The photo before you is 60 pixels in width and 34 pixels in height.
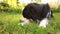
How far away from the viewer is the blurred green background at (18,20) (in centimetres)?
145

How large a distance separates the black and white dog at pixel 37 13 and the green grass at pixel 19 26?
42 mm

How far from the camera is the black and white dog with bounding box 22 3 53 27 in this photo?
4.98ft

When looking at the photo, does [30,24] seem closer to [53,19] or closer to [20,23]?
[20,23]

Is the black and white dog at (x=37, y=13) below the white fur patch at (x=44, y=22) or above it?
above

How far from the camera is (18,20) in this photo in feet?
5.00

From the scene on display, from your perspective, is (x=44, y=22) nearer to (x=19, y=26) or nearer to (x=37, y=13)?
(x=37, y=13)

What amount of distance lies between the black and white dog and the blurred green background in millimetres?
38

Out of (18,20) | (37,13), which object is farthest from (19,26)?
(37,13)

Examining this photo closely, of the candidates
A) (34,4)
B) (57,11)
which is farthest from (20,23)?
(57,11)

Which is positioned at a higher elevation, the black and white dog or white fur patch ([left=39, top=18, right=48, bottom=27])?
the black and white dog

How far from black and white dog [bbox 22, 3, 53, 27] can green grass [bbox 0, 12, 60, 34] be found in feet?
0.14

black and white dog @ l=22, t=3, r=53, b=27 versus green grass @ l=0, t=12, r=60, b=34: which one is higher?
black and white dog @ l=22, t=3, r=53, b=27

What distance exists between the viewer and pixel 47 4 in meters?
1.55

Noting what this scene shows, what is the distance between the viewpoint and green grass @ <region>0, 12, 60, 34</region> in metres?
1.44
